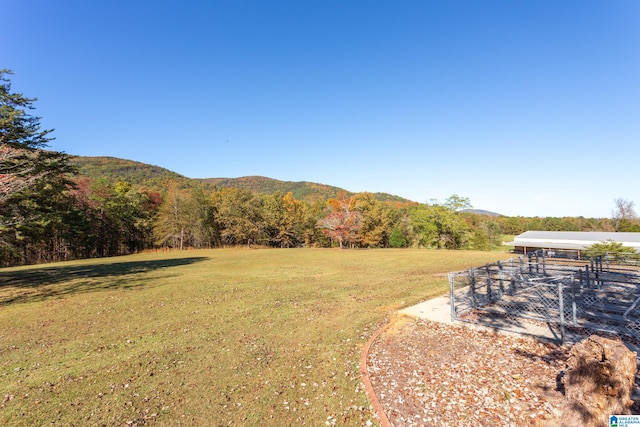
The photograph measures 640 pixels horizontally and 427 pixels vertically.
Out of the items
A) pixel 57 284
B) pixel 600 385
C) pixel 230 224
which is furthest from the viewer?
pixel 230 224

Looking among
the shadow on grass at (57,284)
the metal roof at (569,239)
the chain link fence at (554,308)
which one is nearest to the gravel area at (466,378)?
the chain link fence at (554,308)

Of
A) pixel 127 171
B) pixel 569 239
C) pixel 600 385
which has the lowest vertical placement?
pixel 600 385

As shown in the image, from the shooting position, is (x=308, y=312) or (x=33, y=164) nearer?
(x=308, y=312)

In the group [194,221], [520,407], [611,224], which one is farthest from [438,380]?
[611,224]

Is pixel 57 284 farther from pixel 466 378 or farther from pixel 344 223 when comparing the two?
pixel 344 223

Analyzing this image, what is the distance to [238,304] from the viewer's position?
10.1 meters

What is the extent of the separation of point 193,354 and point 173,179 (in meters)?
71.0

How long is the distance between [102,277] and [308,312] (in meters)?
15.8

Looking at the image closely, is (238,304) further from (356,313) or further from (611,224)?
(611,224)

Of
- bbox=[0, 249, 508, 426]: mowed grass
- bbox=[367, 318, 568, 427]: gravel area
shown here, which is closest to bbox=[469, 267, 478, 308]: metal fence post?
bbox=[367, 318, 568, 427]: gravel area

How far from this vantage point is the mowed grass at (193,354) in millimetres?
4129

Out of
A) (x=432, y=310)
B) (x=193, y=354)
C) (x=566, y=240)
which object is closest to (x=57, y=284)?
(x=193, y=354)

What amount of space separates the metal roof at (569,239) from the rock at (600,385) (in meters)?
29.2

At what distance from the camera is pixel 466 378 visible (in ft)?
15.0
